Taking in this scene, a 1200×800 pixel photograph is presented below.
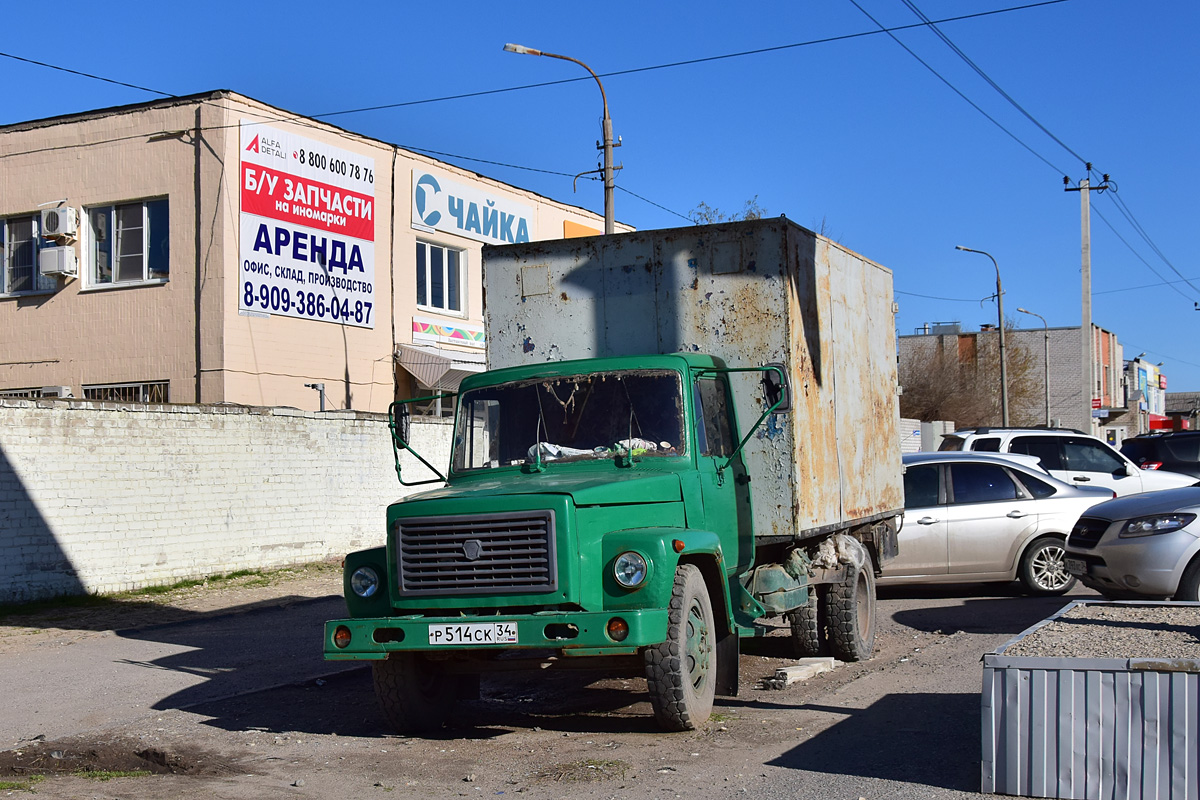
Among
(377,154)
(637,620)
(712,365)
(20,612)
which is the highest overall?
(377,154)

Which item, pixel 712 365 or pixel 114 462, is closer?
pixel 712 365

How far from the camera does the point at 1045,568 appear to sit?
41.7ft

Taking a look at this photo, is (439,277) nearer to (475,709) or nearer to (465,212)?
(465,212)

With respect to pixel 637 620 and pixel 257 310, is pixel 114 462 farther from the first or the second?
pixel 637 620

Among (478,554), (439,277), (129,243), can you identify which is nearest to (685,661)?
(478,554)

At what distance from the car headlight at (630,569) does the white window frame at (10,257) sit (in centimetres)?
1770

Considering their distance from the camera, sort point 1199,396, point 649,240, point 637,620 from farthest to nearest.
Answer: point 1199,396
point 649,240
point 637,620

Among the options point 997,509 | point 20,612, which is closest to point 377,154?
point 20,612

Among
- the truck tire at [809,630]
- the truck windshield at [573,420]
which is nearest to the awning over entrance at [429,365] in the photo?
the truck tire at [809,630]

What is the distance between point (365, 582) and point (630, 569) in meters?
1.71

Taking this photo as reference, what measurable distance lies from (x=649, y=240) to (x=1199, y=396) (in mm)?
130679

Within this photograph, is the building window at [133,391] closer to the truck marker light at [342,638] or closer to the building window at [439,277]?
the building window at [439,277]

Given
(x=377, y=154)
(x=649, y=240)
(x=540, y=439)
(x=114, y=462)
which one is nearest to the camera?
(x=540, y=439)

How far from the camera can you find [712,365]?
26.2 feet
